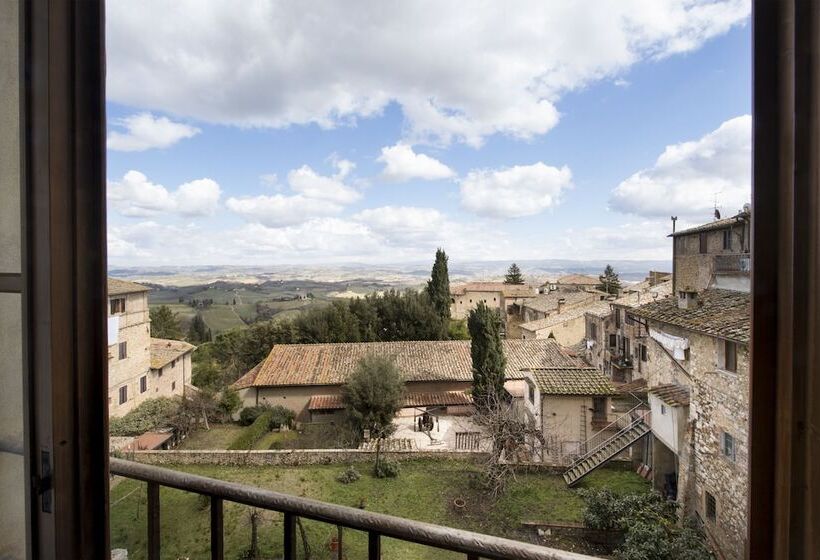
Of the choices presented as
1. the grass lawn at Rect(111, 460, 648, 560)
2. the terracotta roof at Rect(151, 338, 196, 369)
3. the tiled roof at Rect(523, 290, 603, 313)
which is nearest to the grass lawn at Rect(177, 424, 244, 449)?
the grass lawn at Rect(111, 460, 648, 560)

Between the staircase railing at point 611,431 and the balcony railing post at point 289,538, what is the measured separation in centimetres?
633

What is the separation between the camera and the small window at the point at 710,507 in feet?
13.8

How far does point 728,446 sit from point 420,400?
21.2 ft

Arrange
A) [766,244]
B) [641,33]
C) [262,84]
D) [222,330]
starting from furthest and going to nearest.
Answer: [222,330], [262,84], [641,33], [766,244]

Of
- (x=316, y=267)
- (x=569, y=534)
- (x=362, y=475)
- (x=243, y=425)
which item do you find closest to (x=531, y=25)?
(x=569, y=534)

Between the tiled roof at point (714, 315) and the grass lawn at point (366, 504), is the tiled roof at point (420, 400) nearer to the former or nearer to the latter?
the grass lawn at point (366, 504)

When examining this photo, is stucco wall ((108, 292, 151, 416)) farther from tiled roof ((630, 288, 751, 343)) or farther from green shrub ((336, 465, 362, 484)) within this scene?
tiled roof ((630, 288, 751, 343))

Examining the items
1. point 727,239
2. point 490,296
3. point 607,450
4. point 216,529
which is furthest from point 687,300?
point 490,296

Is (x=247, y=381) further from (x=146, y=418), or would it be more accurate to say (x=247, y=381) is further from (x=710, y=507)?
(x=710, y=507)

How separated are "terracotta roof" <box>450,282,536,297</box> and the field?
8.76 m

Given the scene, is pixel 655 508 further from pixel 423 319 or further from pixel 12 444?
pixel 423 319

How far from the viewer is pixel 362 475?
6219mm

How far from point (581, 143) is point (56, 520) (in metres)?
3.55

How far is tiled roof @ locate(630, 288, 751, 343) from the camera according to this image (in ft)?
12.1
